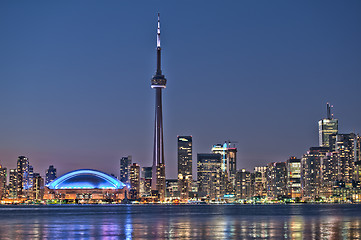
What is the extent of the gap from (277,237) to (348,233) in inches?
416

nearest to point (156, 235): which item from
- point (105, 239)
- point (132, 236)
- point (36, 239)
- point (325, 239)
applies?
point (132, 236)

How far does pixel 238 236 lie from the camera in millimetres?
72125

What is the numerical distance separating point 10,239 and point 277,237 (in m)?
29.9

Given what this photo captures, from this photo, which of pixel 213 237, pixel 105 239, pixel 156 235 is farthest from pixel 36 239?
pixel 213 237

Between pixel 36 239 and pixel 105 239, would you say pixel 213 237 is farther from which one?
pixel 36 239

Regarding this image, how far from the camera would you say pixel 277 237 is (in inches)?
2721

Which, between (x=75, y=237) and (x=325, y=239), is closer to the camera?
(x=325, y=239)

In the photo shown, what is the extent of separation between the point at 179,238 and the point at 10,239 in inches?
744

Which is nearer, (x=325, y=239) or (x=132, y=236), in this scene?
(x=325, y=239)

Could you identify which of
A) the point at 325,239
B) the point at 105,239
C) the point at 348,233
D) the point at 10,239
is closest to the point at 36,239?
the point at 10,239

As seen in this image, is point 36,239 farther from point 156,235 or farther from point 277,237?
point 277,237

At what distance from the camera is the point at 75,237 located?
71000 mm

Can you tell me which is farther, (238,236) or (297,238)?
(238,236)

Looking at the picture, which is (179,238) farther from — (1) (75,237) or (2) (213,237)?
(1) (75,237)
